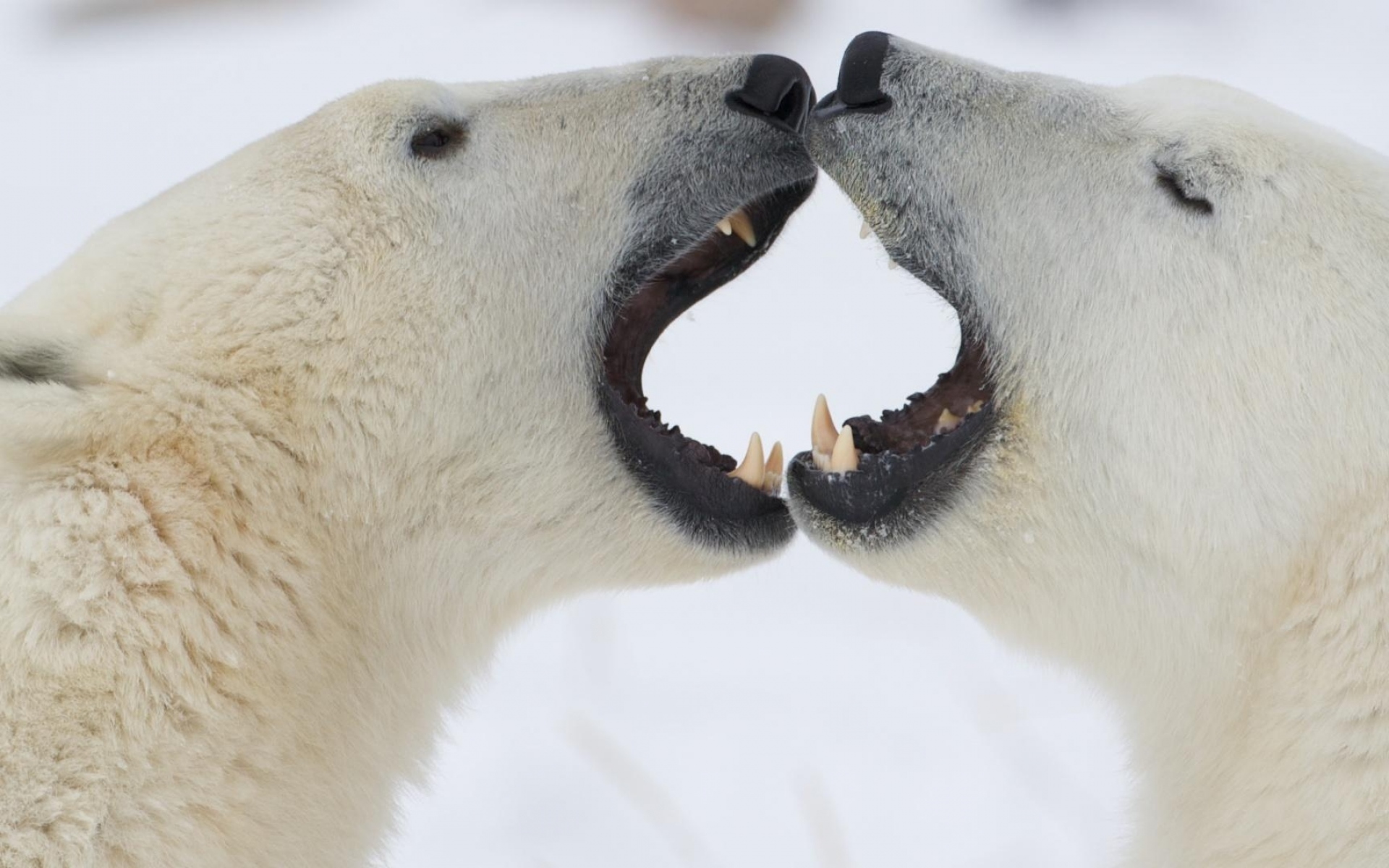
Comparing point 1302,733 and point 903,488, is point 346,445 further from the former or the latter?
point 1302,733

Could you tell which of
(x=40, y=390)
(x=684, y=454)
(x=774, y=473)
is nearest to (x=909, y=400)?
(x=774, y=473)

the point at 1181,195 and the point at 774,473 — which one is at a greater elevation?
the point at 1181,195

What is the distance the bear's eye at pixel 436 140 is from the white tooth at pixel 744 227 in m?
0.57

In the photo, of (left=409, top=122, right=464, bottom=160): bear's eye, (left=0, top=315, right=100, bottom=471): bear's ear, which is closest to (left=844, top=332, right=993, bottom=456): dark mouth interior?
(left=409, top=122, right=464, bottom=160): bear's eye

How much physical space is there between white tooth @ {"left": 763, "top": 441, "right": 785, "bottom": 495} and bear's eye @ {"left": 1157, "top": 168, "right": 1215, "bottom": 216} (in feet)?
2.80

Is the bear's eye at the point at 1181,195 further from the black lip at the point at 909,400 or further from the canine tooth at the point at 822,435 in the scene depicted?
the canine tooth at the point at 822,435

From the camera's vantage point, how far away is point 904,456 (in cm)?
266

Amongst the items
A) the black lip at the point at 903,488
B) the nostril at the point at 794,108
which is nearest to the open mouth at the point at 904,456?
the black lip at the point at 903,488

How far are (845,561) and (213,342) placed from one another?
1.17 m

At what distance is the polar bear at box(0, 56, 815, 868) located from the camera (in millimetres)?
2225

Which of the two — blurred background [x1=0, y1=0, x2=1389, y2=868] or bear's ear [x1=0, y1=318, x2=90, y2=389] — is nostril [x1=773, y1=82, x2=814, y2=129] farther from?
bear's ear [x1=0, y1=318, x2=90, y2=389]

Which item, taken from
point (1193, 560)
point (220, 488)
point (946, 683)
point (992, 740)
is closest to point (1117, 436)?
→ point (1193, 560)

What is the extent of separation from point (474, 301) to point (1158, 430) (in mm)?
1228

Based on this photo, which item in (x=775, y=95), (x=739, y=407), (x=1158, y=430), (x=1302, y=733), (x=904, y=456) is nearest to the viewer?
(x=1302, y=733)
